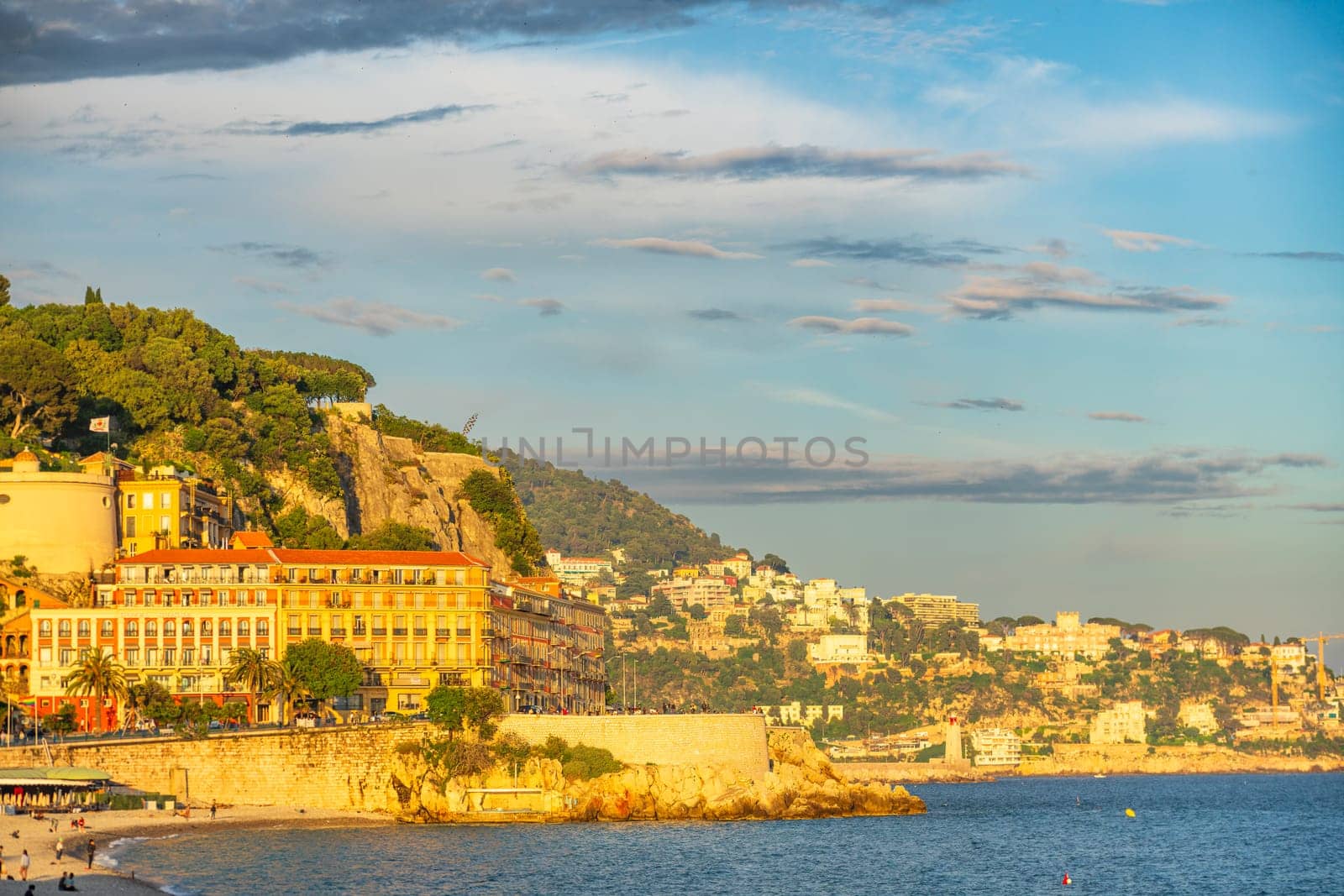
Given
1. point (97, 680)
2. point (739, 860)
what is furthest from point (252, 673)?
→ point (739, 860)

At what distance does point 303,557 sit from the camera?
102 meters

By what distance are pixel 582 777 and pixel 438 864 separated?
18733mm

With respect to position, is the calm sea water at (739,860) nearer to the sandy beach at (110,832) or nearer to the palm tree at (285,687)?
the sandy beach at (110,832)

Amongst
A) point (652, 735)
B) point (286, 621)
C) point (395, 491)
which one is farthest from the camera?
point (395, 491)

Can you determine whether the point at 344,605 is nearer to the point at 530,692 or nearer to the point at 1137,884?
the point at 530,692

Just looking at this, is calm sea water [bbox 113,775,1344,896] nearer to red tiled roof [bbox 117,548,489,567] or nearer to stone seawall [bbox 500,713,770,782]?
stone seawall [bbox 500,713,770,782]

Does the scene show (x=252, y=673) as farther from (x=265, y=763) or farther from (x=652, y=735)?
(x=652, y=735)

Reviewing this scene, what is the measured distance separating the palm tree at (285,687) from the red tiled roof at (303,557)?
7.14m

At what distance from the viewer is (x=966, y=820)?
124 m

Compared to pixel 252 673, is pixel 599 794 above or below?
below

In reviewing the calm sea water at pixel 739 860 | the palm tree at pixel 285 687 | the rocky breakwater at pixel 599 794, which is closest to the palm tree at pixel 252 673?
the palm tree at pixel 285 687

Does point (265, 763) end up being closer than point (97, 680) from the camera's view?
Yes

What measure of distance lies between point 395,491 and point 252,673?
117 feet

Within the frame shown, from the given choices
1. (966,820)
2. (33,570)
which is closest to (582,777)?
(33,570)
